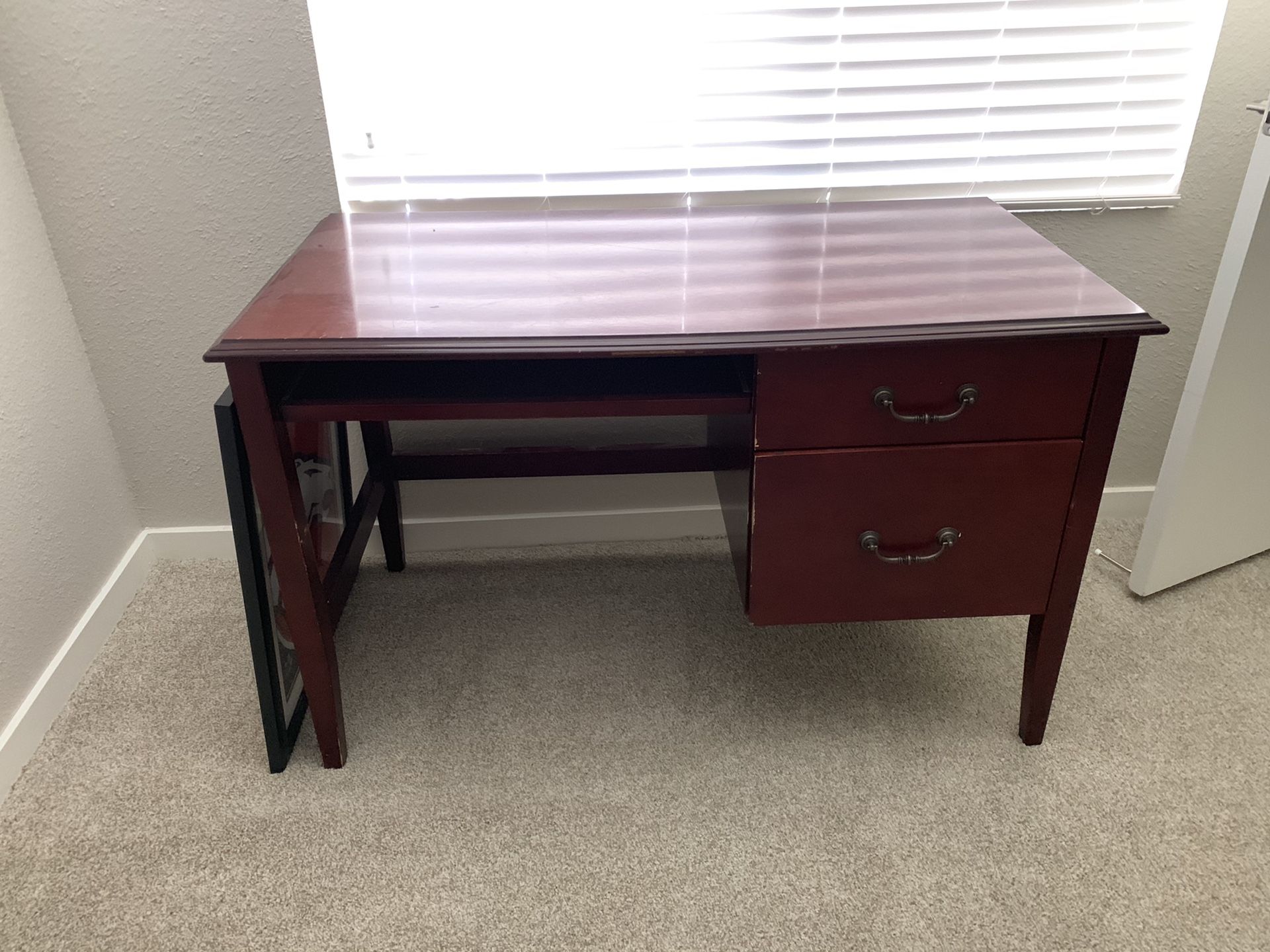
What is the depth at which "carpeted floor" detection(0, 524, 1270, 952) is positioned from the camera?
1174 millimetres

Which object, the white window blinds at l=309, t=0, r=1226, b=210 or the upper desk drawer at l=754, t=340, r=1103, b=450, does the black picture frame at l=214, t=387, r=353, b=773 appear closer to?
the white window blinds at l=309, t=0, r=1226, b=210

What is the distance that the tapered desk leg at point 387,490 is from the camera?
1.68m

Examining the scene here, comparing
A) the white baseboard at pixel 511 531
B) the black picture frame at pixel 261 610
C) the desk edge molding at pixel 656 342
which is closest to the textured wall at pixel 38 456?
the white baseboard at pixel 511 531

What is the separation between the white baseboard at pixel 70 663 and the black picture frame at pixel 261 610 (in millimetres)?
369

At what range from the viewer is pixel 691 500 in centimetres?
192

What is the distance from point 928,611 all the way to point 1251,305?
78 cm

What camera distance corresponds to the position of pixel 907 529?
4.02 feet

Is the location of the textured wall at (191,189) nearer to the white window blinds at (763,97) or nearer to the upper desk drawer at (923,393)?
the white window blinds at (763,97)

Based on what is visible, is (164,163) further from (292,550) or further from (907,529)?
(907,529)

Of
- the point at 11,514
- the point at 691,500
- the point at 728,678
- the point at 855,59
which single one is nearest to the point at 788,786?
the point at 728,678

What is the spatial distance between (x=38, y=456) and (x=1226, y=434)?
2.04 metres

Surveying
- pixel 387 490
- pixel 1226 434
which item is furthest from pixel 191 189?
pixel 1226 434

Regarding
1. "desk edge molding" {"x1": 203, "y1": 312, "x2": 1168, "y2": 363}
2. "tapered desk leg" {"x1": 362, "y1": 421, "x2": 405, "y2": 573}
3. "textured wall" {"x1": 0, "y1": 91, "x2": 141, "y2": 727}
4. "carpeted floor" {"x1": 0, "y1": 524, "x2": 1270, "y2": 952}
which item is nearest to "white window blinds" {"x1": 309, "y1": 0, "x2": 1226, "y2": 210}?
"tapered desk leg" {"x1": 362, "y1": 421, "x2": 405, "y2": 573}

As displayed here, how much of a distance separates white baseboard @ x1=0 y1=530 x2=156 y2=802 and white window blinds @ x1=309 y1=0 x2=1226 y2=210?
86 centimetres
